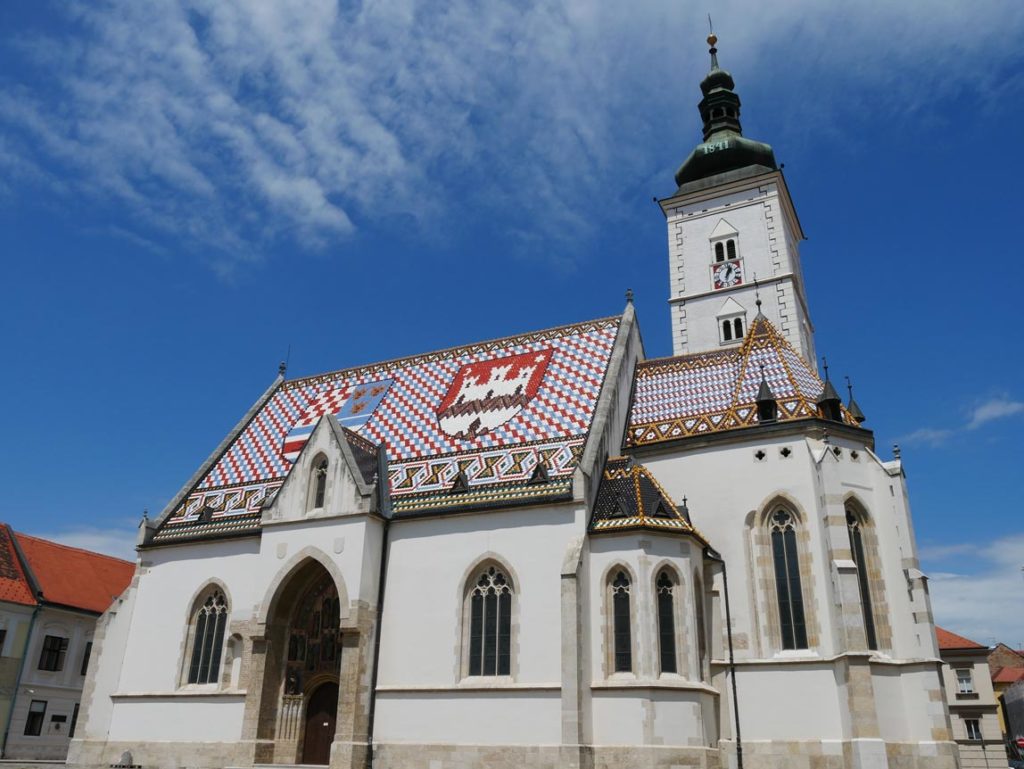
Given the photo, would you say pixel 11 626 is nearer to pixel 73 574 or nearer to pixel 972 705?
pixel 73 574

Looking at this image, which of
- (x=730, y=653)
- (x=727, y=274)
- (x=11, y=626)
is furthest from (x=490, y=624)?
(x=11, y=626)

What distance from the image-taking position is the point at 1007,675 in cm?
6128

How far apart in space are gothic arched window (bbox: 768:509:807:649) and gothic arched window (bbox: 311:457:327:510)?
40.2ft

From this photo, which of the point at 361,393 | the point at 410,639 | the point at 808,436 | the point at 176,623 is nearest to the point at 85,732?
the point at 176,623

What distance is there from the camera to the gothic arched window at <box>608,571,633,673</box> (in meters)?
18.7

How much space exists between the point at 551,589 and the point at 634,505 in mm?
2919

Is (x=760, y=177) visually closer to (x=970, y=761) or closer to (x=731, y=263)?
(x=731, y=263)

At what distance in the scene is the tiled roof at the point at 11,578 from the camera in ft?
102

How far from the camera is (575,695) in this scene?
17.9 meters

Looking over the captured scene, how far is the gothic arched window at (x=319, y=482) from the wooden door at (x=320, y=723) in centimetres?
500

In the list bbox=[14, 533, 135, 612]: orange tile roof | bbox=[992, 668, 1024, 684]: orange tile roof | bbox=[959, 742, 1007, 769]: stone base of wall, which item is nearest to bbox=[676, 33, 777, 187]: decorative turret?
bbox=[959, 742, 1007, 769]: stone base of wall

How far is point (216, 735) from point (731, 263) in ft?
83.4

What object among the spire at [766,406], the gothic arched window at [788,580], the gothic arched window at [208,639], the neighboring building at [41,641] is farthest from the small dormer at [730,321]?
the neighboring building at [41,641]

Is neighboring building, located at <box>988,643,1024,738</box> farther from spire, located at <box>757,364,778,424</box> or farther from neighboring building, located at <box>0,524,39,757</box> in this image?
neighboring building, located at <box>0,524,39,757</box>
